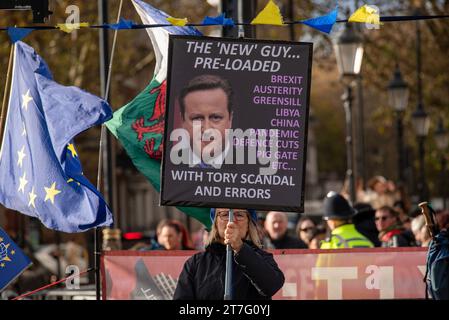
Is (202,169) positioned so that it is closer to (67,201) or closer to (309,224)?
(67,201)

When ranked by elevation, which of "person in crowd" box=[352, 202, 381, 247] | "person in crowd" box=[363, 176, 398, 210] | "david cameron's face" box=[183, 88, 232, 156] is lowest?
"person in crowd" box=[352, 202, 381, 247]

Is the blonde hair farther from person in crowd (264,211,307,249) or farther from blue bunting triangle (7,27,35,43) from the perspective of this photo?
person in crowd (264,211,307,249)

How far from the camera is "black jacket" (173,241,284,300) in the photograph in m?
7.01

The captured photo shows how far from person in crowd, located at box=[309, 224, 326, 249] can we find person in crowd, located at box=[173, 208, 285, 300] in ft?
15.7

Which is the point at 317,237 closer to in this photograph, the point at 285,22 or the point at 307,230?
the point at 307,230

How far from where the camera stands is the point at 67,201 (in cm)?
845

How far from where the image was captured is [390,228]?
12.6m

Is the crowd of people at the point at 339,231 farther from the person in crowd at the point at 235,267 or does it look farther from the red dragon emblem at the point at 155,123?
the person in crowd at the point at 235,267

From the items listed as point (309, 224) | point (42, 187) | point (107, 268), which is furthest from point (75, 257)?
point (42, 187)

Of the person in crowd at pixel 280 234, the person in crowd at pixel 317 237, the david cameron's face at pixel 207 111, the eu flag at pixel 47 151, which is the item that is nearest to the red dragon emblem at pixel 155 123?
the eu flag at pixel 47 151

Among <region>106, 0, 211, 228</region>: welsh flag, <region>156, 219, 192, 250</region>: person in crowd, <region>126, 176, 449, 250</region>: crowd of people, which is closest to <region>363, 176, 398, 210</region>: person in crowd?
<region>126, 176, 449, 250</region>: crowd of people

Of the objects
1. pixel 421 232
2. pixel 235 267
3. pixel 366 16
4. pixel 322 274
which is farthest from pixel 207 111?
pixel 421 232

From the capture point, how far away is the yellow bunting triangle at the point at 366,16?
8.00 meters

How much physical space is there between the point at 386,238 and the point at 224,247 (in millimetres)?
5369
